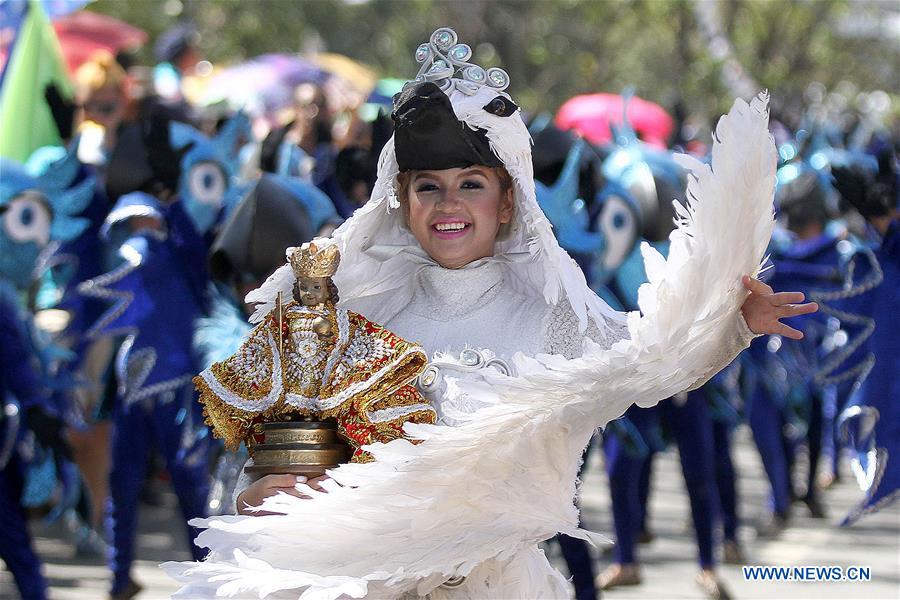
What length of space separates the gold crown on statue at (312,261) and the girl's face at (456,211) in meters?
0.34

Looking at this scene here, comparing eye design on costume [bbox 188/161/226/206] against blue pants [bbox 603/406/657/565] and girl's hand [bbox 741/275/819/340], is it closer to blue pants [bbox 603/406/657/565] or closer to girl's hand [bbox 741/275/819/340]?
blue pants [bbox 603/406/657/565]

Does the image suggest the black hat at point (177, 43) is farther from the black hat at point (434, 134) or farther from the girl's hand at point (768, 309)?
the girl's hand at point (768, 309)

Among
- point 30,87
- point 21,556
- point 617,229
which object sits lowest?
point 21,556

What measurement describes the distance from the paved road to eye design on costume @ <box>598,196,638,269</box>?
5.09 ft

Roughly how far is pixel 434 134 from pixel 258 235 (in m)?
2.16

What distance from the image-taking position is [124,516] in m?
6.96

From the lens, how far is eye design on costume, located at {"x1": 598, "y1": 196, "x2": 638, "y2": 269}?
789 cm

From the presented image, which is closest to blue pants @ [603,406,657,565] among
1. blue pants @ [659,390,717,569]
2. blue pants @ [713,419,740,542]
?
blue pants @ [659,390,717,569]

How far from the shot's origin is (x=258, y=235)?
5926 mm

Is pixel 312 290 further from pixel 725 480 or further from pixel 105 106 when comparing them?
pixel 105 106

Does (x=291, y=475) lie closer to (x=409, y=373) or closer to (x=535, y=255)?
(x=409, y=373)

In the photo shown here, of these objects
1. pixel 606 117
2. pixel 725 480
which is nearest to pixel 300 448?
pixel 725 480

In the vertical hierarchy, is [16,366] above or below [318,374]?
below

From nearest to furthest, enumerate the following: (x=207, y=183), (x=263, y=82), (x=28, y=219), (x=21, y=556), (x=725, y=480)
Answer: (x=21, y=556)
(x=207, y=183)
(x=28, y=219)
(x=725, y=480)
(x=263, y=82)
